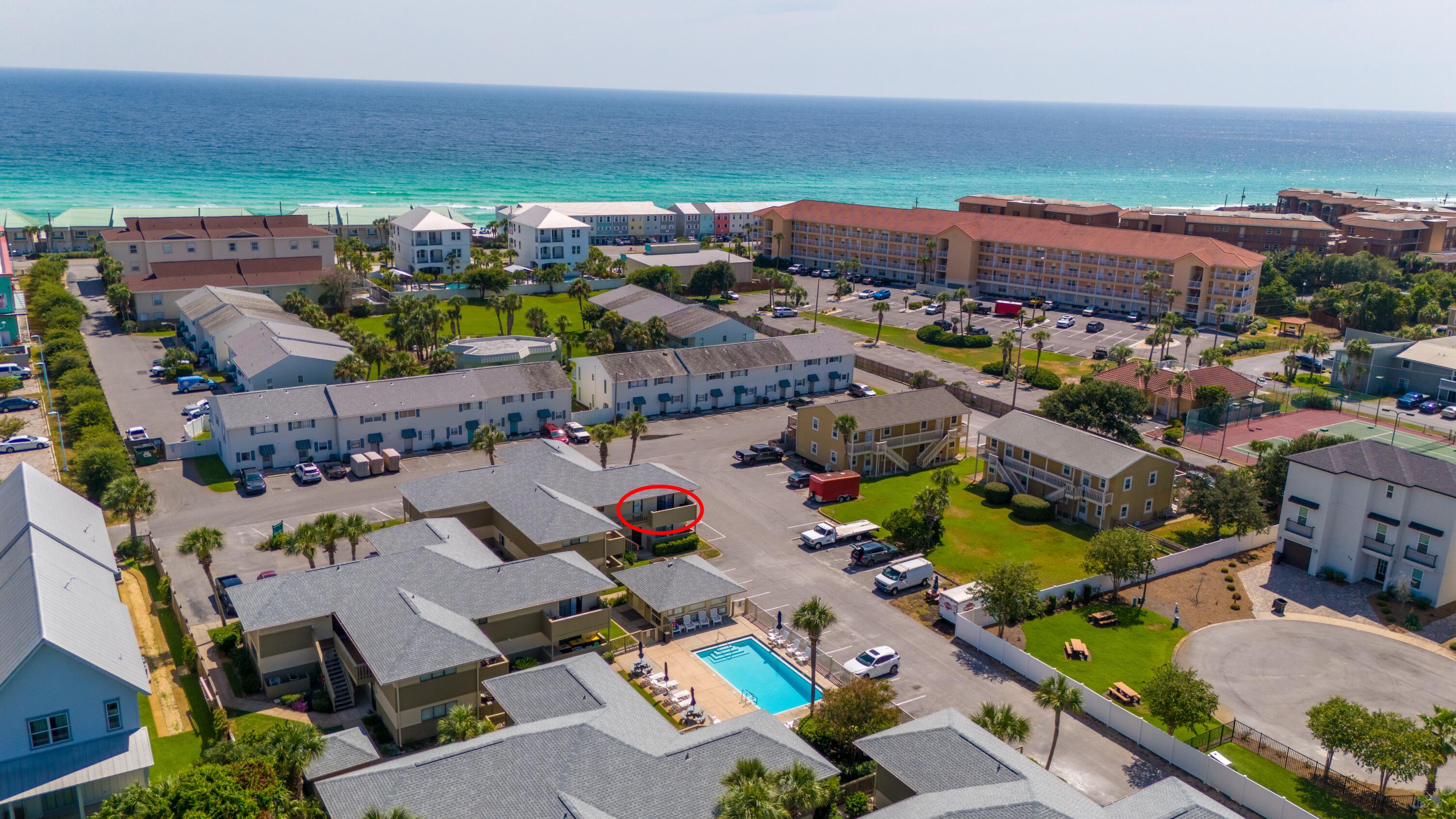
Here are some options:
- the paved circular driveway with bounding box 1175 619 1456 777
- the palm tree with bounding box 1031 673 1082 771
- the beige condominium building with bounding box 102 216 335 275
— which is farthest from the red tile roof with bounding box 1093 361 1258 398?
the beige condominium building with bounding box 102 216 335 275

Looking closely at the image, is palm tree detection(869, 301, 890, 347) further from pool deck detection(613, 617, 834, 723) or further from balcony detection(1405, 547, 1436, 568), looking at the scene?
pool deck detection(613, 617, 834, 723)

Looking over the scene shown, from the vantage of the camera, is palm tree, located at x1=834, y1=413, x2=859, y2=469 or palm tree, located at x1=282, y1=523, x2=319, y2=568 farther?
palm tree, located at x1=834, y1=413, x2=859, y2=469

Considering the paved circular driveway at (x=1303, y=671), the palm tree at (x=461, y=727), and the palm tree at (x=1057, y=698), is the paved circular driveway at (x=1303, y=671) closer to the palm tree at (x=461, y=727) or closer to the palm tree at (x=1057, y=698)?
the palm tree at (x=1057, y=698)

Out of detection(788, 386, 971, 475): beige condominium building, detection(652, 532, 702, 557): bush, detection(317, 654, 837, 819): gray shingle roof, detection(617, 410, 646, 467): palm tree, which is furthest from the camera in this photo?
detection(788, 386, 971, 475): beige condominium building

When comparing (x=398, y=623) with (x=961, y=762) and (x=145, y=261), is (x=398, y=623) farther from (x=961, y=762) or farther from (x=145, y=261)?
(x=145, y=261)

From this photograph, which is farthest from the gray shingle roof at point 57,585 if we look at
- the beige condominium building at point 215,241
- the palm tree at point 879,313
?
the beige condominium building at point 215,241

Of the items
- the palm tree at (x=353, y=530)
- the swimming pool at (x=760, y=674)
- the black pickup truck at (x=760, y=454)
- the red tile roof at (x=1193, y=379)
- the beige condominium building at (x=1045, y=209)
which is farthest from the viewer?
Answer: the beige condominium building at (x=1045, y=209)

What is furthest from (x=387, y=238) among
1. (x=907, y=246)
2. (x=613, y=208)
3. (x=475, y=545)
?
(x=475, y=545)
